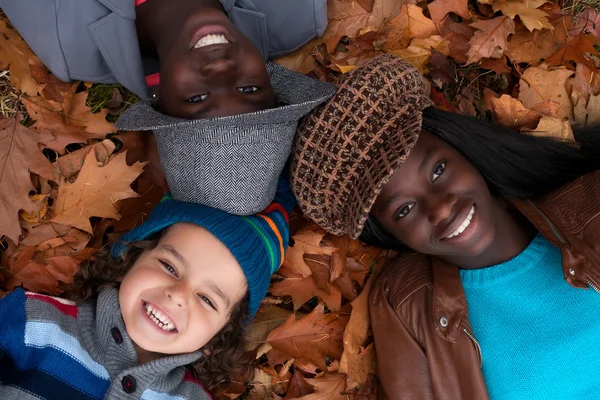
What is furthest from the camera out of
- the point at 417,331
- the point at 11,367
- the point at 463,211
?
the point at 417,331

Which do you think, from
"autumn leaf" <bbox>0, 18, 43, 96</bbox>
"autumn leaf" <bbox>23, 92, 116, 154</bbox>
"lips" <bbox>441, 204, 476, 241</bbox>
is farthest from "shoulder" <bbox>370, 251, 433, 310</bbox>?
"autumn leaf" <bbox>0, 18, 43, 96</bbox>

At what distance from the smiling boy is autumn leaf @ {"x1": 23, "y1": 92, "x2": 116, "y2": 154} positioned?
0.15m

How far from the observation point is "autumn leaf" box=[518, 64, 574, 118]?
2898 millimetres

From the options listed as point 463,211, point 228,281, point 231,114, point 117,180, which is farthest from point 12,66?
point 463,211

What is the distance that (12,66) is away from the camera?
2.85 m

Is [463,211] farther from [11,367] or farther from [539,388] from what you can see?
[11,367]

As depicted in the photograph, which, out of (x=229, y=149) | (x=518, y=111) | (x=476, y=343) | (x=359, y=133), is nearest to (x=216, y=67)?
(x=229, y=149)

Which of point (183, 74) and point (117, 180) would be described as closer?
point (183, 74)

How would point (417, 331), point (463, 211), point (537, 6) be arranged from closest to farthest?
point (463, 211) → point (417, 331) → point (537, 6)

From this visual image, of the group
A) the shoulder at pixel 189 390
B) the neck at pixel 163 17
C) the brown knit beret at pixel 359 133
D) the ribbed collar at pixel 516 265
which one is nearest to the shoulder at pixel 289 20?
the neck at pixel 163 17

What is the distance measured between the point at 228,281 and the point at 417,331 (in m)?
0.93

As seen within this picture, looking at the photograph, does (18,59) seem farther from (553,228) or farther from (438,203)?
(553,228)

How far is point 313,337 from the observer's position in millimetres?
2910

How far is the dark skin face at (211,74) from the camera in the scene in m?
2.35
